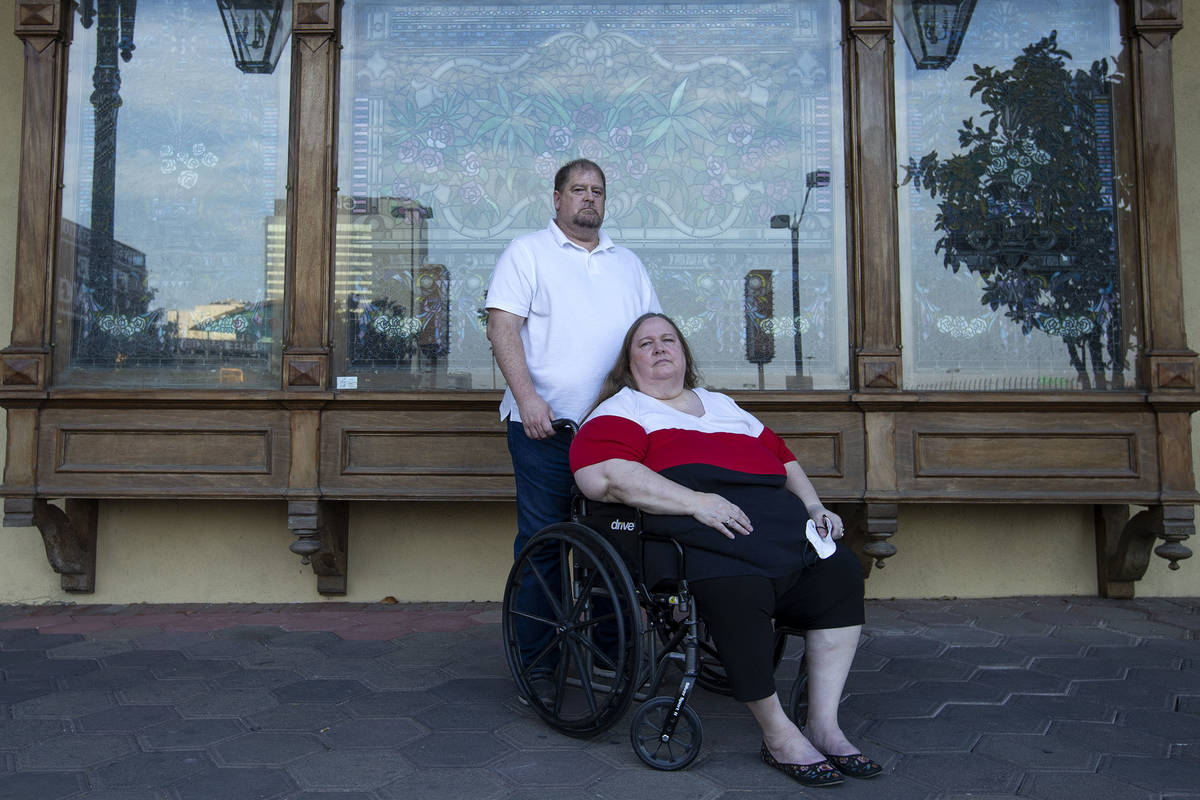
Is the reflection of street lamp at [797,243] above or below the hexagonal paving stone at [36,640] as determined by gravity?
above

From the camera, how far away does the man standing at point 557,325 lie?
2.69 m

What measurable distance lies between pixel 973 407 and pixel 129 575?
3769 mm

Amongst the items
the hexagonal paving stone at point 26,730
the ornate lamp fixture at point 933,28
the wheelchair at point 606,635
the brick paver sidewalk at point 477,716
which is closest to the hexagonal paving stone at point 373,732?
the brick paver sidewalk at point 477,716

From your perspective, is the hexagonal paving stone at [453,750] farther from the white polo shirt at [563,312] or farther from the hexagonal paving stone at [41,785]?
the white polo shirt at [563,312]

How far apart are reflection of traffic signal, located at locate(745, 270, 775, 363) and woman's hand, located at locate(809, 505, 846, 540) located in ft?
5.73

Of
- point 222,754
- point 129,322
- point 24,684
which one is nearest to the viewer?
point 222,754

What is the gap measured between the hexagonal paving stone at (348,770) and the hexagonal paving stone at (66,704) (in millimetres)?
843

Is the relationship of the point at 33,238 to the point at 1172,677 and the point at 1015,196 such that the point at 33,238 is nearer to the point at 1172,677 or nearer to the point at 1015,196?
the point at 1015,196

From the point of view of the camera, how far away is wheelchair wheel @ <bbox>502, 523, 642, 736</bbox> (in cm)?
212

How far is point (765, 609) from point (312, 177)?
2760 millimetres

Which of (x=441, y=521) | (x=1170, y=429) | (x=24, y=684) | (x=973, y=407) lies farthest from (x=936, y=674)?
(x=24, y=684)

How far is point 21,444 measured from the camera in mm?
3701

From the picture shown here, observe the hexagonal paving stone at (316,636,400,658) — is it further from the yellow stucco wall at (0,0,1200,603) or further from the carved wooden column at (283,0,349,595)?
the yellow stucco wall at (0,0,1200,603)

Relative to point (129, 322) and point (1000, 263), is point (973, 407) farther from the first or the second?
point (129, 322)
